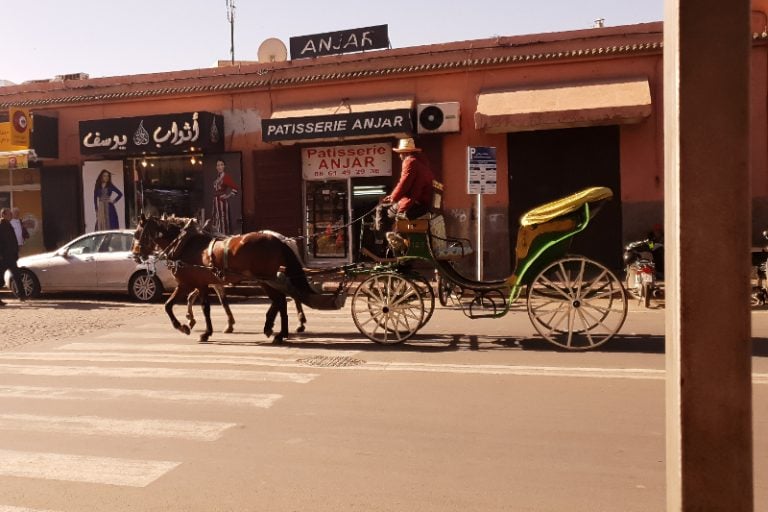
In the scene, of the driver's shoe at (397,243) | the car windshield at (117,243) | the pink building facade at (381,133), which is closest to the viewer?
the driver's shoe at (397,243)

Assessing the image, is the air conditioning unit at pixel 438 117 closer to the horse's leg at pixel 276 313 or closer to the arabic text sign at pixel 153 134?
the arabic text sign at pixel 153 134

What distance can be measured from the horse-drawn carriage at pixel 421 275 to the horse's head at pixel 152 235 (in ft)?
0.05

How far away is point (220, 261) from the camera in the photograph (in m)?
9.79

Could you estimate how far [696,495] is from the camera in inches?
86.4

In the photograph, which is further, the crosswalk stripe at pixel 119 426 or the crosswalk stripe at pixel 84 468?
the crosswalk stripe at pixel 119 426

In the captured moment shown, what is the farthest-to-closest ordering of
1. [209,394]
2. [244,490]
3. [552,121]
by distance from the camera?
[552,121] < [209,394] < [244,490]

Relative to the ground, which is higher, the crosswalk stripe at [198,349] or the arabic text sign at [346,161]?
the arabic text sign at [346,161]

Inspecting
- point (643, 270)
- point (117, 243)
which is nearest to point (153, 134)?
point (117, 243)

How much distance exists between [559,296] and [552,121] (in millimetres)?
7651

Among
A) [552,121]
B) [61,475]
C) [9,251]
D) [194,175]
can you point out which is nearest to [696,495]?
[61,475]

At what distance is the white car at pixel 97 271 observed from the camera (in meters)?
14.7

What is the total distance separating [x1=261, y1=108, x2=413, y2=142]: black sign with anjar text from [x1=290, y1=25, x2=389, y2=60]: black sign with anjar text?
243 centimetres

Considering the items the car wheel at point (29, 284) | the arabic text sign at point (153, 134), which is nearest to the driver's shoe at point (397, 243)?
the car wheel at point (29, 284)

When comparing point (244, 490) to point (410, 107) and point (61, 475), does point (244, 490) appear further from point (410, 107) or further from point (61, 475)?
point (410, 107)
